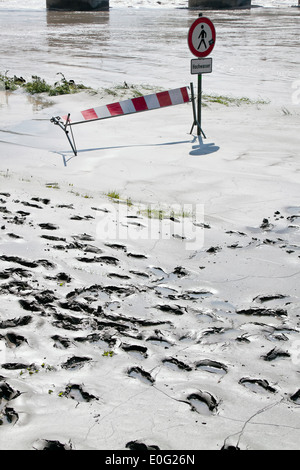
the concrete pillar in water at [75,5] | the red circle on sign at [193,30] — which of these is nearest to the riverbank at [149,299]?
the red circle on sign at [193,30]

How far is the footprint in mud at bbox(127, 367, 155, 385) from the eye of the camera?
11.7ft

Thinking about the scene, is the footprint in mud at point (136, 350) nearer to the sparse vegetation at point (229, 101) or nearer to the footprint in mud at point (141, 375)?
the footprint in mud at point (141, 375)

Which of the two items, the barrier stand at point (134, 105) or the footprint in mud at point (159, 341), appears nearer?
the footprint in mud at point (159, 341)

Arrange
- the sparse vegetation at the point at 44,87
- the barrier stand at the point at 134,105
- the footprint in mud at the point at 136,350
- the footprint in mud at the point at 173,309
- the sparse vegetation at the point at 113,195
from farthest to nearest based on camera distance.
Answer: the sparse vegetation at the point at 44,87 < the barrier stand at the point at 134,105 < the sparse vegetation at the point at 113,195 < the footprint in mud at the point at 173,309 < the footprint in mud at the point at 136,350

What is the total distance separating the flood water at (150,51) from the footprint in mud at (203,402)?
1073 cm

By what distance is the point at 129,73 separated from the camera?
1762cm

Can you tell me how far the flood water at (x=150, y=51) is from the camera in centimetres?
1622

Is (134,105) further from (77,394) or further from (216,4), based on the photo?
(216,4)

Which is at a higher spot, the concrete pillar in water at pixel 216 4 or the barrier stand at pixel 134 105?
the concrete pillar in water at pixel 216 4

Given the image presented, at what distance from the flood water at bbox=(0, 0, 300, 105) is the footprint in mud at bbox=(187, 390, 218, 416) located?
10.7 metres

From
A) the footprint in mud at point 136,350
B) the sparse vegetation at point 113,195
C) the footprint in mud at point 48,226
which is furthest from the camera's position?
the sparse vegetation at point 113,195

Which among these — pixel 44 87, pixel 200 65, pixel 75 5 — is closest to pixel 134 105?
pixel 200 65

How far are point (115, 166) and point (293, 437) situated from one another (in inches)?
233

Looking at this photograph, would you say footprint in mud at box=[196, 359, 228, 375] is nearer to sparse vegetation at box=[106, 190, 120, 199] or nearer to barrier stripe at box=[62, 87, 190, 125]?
sparse vegetation at box=[106, 190, 120, 199]
